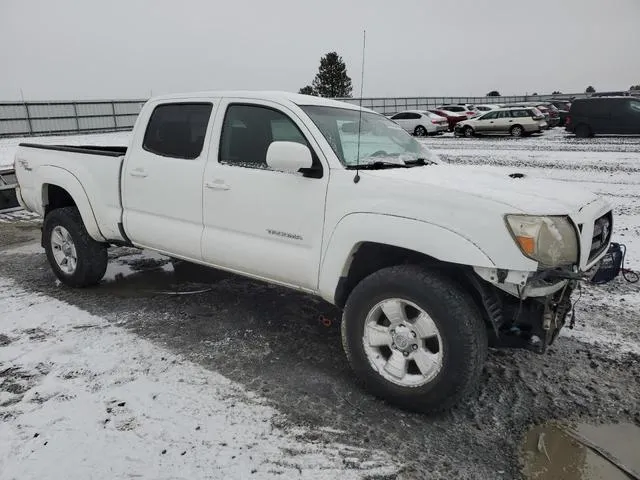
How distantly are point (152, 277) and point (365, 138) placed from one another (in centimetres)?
305

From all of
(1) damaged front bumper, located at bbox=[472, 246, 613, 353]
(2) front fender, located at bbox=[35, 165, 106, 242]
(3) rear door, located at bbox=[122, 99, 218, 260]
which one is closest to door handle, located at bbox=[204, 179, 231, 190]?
(3) rear door, located at bbox=[122, 99, 218, 260]

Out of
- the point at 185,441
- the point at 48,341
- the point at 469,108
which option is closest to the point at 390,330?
the point at 185,441

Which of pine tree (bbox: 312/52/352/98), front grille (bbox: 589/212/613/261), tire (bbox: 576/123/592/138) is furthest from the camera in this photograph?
pine tree (bbox: 312/52/352/98)

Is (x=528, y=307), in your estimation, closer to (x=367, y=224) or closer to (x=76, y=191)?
(x=367, y=224)

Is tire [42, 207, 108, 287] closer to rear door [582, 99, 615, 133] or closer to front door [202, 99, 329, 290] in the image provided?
front door [202, 99, 329, 290]

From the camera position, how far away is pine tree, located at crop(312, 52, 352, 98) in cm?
6078

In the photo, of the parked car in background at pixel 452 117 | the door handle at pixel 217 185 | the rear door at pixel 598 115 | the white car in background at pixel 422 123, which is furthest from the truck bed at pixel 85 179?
the parked car in background at pixel 452 117

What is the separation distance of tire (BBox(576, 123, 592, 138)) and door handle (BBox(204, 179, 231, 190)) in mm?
21051

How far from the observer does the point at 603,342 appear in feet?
13.2

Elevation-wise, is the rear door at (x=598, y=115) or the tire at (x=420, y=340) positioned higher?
the rear door at (x=598, y=115)

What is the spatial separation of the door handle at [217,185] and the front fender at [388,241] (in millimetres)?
1019

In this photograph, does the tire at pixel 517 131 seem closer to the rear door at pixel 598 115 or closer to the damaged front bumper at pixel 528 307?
the rear door at pixel 598 115

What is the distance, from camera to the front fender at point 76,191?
485cm

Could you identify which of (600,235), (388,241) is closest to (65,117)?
(388,241)
